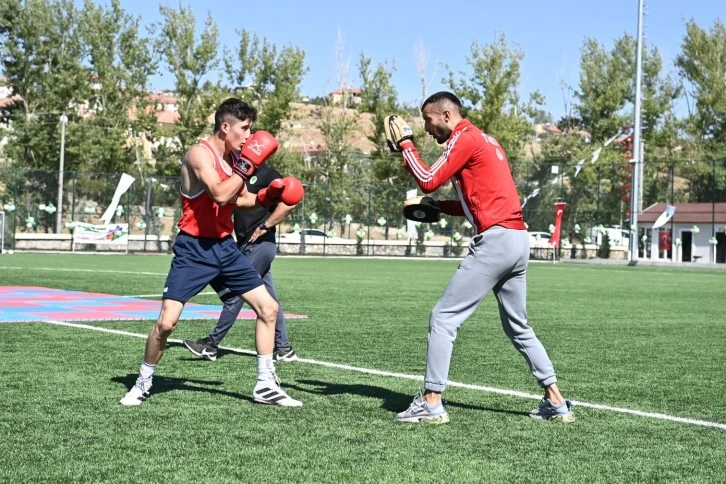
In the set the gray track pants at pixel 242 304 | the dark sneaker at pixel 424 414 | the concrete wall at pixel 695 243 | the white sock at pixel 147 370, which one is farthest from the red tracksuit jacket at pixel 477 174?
the concrete wall at pixel 695 243

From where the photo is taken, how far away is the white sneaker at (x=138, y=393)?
6914 mm

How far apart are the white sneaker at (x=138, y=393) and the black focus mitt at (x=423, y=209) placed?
2.08 metres

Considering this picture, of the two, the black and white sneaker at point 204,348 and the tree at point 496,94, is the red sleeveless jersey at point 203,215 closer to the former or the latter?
the black and white sneaker at point 204,348

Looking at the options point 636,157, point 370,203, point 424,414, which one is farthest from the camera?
point 370,203

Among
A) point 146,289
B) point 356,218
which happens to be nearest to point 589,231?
point 356,218

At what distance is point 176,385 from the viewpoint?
7914 millimetres

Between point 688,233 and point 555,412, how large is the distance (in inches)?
1896

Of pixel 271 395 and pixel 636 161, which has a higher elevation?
pixel 636 161

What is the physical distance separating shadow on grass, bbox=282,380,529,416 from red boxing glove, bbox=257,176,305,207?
1506 millimetres

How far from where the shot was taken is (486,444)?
5879 mm

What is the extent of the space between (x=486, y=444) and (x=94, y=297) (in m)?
11.9

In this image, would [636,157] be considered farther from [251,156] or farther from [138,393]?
[138,393]

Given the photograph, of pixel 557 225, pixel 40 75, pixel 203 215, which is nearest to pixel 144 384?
pixel 203 215

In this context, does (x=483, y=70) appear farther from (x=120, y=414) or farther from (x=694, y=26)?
(x=120, y=414)
